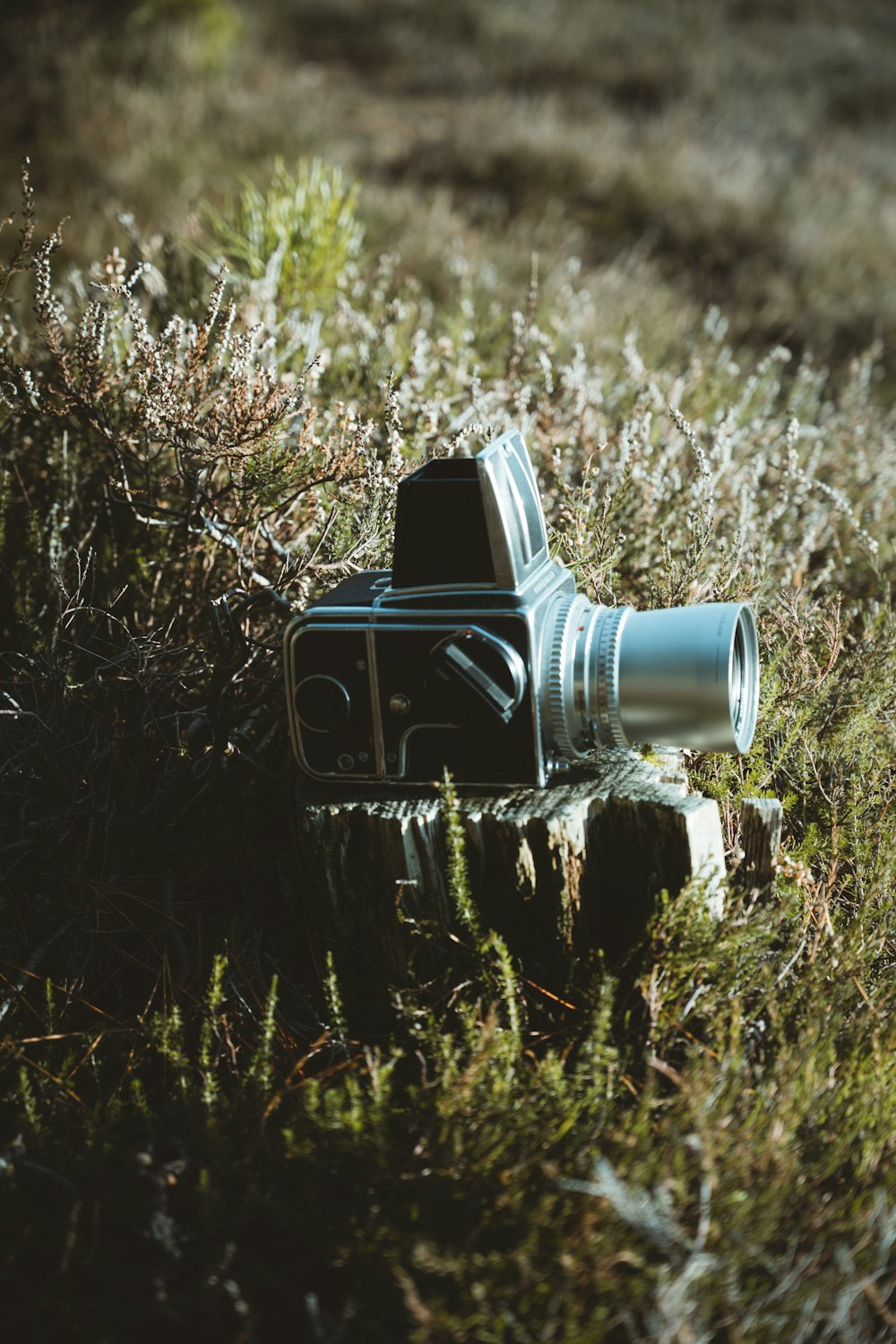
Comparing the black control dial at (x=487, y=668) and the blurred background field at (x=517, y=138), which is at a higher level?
the blurred background field at (x=517, y=138)

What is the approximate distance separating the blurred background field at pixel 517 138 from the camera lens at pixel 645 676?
3241 millimetres

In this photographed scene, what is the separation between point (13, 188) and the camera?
6.43 m

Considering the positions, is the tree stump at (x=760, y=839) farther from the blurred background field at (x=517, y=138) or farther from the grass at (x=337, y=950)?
the blurred background field at (x=517, y=138)

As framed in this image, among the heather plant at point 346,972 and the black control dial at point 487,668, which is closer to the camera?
the heather plant at point 346,972

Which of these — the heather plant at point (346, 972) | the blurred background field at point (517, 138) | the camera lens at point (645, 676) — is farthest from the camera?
the blurred background field at point (517, 138)

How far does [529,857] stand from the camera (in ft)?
6.12

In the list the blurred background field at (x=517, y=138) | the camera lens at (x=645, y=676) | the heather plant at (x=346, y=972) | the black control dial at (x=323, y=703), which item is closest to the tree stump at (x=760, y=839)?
the heather plant at (x=346, y=972)

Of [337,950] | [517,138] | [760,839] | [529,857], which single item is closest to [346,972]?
[337,950]

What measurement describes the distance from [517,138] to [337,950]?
7.94 metres

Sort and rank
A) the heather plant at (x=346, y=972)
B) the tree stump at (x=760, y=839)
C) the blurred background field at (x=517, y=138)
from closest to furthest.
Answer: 1. the heather plant at (x=346, y=972)
2. the tree stump at (x=760, y=839)
3. the blurred background field at (x=517, y=138)

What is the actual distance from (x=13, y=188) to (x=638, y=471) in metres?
5.48

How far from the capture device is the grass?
1.45m

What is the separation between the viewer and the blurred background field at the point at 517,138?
6316mm

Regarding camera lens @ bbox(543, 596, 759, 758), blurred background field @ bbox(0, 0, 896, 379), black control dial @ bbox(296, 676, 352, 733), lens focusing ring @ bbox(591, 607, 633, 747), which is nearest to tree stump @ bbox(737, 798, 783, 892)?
camera lens @ bbox(543, 596, 759, 758)
